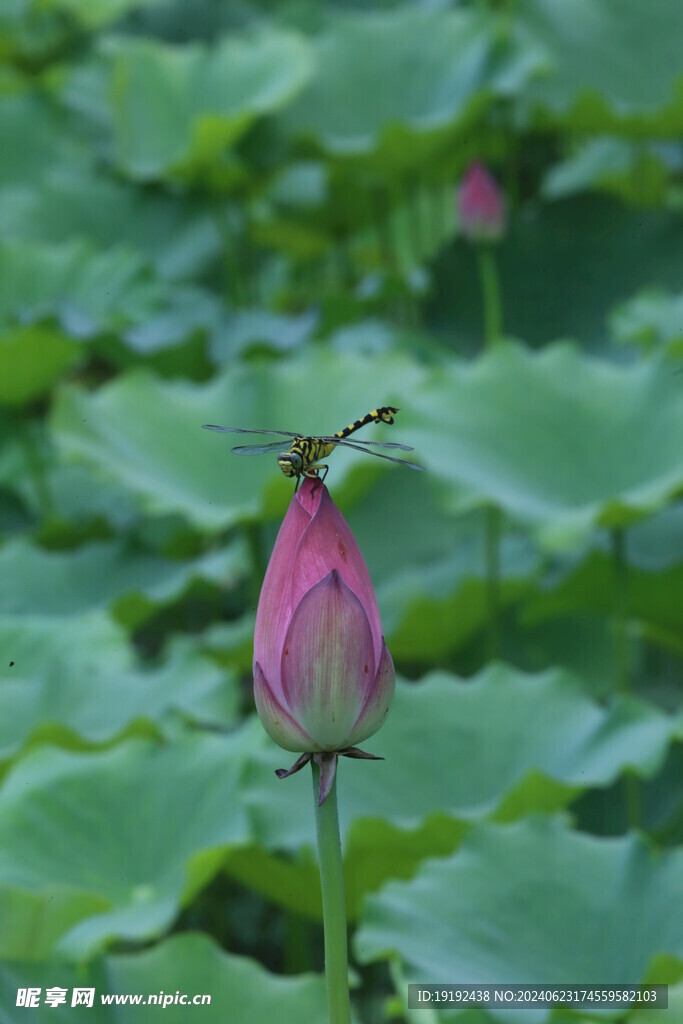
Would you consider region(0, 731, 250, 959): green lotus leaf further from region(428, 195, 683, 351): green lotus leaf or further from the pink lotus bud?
region(428, 195, 683, 351): green lotus leaf

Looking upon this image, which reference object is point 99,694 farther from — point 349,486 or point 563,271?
point 563,271

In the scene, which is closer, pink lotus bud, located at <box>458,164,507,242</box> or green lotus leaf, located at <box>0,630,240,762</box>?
green lotus leaf, located at <box>0,630,240,762</box>

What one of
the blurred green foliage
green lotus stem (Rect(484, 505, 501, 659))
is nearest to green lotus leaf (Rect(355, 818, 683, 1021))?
the blurred green foliage

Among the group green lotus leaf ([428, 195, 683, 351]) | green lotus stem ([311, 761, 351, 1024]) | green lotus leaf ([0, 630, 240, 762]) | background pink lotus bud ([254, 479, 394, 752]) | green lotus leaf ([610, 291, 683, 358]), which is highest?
green lotus leaf ([428, 195, 683, 351])

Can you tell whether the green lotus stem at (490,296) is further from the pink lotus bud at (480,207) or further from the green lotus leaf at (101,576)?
the green lotus leaf at (101,576)

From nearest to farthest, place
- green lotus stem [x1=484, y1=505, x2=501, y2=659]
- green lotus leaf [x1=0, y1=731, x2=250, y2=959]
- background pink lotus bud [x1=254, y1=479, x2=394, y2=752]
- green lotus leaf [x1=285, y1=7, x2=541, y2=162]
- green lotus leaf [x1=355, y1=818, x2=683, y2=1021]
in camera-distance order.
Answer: background pink lotus bud [x1=254, y1=479, x2=394, y2=752] → green lotus leaf [x1=355, y1=818, x2=683, y2=1021] → green lotus leaf [x1=0, y1=731, x2=250, y2=959] → green lotus stem [x1=484, y1=505, x2=501, y2=659] → green lotus leaf [x1=285, y1=7, x2=541, y2=162]

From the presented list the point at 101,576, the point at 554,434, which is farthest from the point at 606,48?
the point at 101,576

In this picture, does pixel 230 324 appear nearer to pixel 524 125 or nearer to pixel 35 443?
pixel 35 443

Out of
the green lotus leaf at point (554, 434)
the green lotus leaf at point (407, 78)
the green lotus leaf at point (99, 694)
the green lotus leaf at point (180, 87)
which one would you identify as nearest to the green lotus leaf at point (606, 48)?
the green lotus leaf at point (407, 78)
